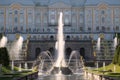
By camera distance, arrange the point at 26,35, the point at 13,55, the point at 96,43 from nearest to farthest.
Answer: the point at 13,55 → the point at 96,43 → the point at 26,35

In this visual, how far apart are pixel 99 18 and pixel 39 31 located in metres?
9.26

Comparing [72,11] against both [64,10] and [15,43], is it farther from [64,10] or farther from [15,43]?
[15,43]

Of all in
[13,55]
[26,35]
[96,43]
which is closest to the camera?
[13,55]

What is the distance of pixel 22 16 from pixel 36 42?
1711 cm

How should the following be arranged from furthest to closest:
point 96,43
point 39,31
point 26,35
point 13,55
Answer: point 39,31 → point 26,35 → point 96,43 → point 13,55

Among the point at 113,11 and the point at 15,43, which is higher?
the point at 113,11

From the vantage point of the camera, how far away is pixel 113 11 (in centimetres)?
6856

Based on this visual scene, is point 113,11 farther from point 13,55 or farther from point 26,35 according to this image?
point 13,55

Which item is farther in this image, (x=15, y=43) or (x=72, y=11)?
(x=72, y=11)

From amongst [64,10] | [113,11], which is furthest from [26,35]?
[113,11]

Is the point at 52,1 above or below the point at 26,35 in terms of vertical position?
above

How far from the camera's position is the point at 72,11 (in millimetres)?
69938

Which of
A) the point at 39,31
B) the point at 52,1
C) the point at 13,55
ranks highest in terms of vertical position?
the point at 52,1

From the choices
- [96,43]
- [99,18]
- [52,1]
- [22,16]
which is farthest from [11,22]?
[96,43]
